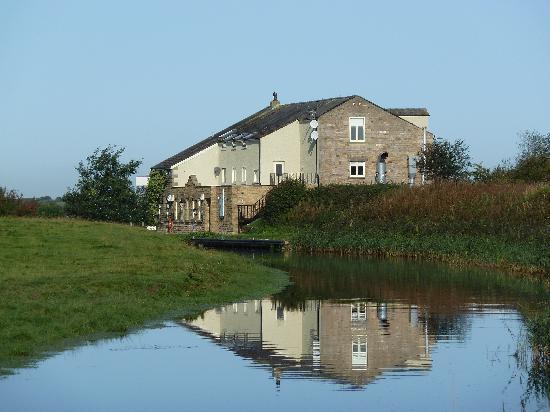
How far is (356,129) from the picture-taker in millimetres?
86312

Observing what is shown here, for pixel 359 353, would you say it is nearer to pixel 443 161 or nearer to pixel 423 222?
pixel 423 222

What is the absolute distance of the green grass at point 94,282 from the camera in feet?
80.2

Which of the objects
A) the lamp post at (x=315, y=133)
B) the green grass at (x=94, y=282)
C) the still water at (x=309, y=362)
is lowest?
the still water at (x=309, y=362)

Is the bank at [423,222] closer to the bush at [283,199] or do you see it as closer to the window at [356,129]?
the bush at [283,199]

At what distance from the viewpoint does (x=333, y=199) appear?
74.4m

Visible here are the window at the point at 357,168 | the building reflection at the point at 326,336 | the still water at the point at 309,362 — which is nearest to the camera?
the still water at the point at 309,362

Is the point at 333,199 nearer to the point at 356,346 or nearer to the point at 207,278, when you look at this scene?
the point at 207,278

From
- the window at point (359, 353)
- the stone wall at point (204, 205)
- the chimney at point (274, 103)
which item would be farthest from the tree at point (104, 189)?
the window at point (359, 353)

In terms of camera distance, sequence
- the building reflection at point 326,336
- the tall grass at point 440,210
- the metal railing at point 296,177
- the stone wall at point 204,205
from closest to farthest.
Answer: the building reflection at point 326,336
the tall grass at point 440,210
the stone wall at point 204,205
the metal railing at point 296,177

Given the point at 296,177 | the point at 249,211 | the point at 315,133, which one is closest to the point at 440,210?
the point at 249,211

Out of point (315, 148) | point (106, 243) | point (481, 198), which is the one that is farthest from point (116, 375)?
point (315, 148)

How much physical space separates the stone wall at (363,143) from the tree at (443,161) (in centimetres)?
184

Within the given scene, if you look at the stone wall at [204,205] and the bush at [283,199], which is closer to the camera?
the bush at [283,199]

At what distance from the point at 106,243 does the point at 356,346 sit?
2392cm
